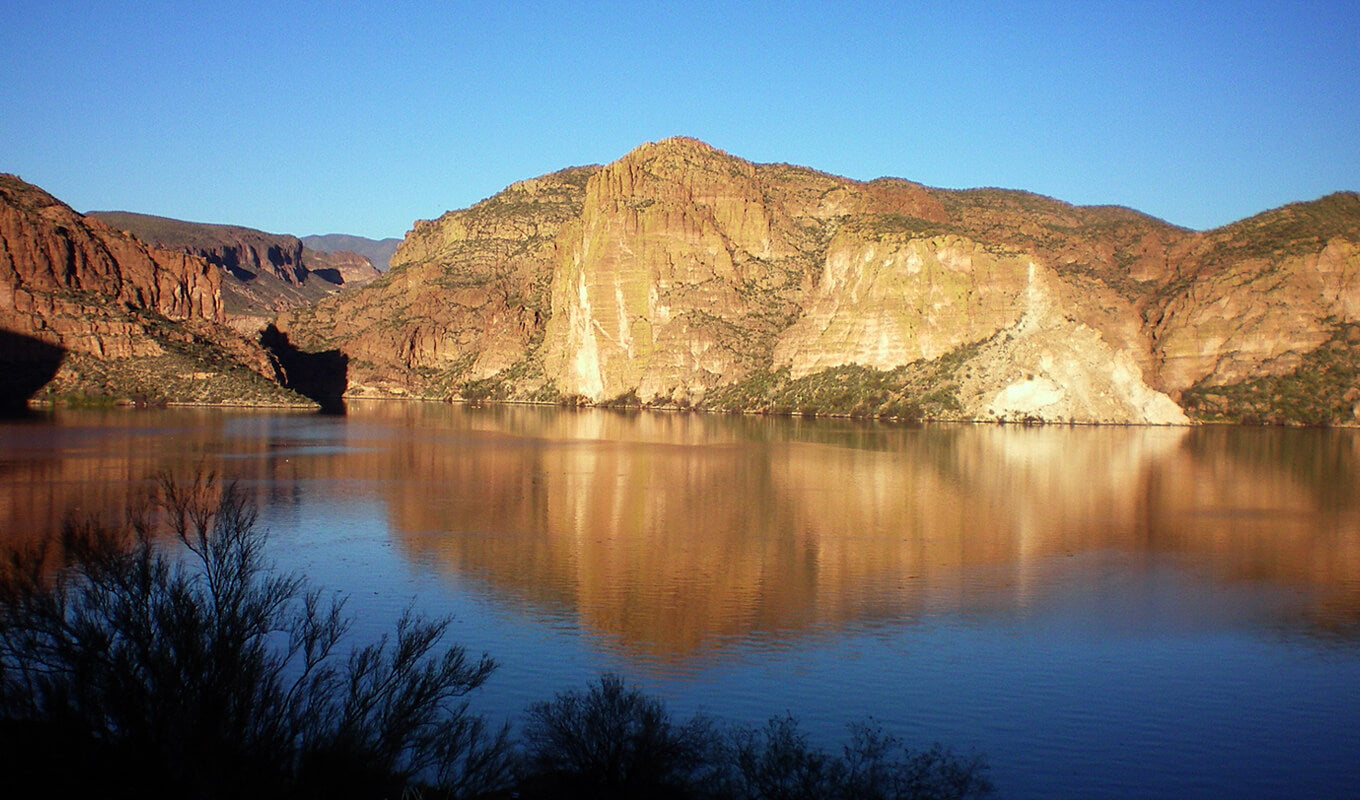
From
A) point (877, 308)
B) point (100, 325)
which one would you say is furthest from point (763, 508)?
point (100, 325)

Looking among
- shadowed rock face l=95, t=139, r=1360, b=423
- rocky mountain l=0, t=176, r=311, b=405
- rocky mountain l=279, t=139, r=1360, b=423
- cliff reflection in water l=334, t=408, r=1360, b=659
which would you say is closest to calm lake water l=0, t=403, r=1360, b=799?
cliff reflection in water l=334, t=408, r=1360, b=659

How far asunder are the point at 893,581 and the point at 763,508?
47.9ft

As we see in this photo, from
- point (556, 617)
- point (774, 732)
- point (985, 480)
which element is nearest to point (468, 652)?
point (556, 617)

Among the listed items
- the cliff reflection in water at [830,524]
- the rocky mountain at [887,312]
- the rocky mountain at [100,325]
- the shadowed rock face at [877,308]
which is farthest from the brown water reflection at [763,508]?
the rocky mountain at [100,325]

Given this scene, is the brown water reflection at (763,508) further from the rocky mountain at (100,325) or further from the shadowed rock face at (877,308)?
the rocky mountain at (100,325)

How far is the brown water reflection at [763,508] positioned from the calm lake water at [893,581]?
0.72ft

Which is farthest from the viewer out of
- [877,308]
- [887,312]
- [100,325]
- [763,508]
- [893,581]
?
[877,308]

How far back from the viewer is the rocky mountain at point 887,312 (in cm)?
12525

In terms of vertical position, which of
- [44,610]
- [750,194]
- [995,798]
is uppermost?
[750,194]

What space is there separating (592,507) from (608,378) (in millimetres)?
118700

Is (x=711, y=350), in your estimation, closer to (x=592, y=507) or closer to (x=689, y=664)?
(x=592, y=507)

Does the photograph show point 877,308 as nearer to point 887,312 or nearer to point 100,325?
point 887,312

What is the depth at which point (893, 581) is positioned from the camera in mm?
32594

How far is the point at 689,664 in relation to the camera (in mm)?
23547
